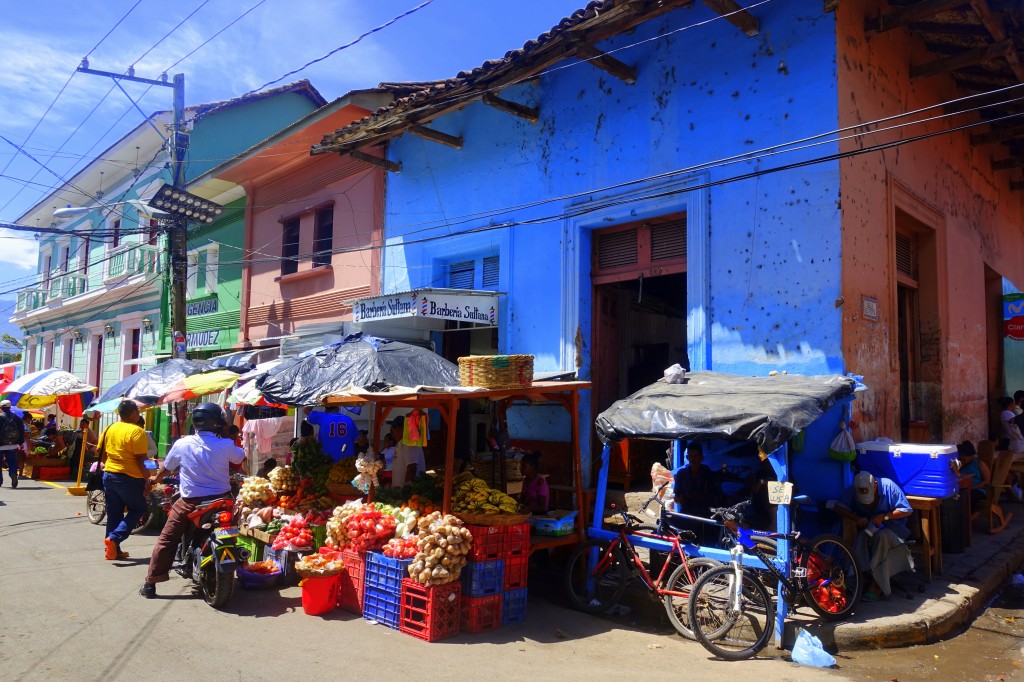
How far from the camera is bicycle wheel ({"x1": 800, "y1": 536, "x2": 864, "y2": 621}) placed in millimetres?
6078

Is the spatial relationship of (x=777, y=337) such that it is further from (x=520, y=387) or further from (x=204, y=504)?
(x=204, y=504)

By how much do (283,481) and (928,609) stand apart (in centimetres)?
749

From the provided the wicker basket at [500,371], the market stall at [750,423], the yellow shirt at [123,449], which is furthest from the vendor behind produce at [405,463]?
the yellow shirt at [123,449]

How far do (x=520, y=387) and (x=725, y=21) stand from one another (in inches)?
215

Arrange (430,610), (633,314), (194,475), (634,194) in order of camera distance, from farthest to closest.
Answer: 1. (633,314)
2. (634,194)
3. (194,475)
4. (430,610)

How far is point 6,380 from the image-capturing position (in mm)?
22094

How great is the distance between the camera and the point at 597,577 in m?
7.11

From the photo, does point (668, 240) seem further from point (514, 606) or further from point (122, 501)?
point (122, 501)

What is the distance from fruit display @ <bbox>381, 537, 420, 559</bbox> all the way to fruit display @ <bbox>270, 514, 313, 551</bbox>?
167 cm

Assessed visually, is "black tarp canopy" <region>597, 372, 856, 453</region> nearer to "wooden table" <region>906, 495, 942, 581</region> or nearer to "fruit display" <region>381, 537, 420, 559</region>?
"wooden table" <region>906, 495, 942, 581</region>

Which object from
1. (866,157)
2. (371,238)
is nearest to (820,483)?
(866,157)

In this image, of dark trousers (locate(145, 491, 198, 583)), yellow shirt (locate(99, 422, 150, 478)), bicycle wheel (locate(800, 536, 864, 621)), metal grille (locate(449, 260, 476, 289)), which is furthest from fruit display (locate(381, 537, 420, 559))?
metal grille (locate(449, 260, 476, 289))

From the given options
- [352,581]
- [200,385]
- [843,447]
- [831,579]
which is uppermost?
[200,385]

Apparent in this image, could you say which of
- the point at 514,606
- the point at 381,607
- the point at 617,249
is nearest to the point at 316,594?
the point at 381,607
